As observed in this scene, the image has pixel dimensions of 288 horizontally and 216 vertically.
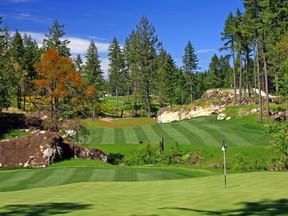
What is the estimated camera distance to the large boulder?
29438 mm

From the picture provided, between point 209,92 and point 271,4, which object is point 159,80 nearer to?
point 209,92

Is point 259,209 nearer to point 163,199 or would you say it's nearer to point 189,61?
point 163,199

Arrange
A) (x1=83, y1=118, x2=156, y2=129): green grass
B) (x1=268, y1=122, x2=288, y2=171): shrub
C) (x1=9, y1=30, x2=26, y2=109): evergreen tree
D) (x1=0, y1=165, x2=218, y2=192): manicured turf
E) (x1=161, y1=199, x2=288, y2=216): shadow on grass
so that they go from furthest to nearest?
(x1=9, y1=30, x2=26, y2=109): evergreen tree < (x1=83, y1=118, x2=156, y2=129): green grass < (x1=268, y1=122, x2=288, y2=171): shrub < (x1=0, y1=165, x2=218, y2=192): manicured turf < (x1=161, y1=199, x2=288, y2=216): shadow on grass

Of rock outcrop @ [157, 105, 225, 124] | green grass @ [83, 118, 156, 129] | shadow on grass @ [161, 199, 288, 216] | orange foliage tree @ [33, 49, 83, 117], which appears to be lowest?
shadow on grass @ [161, 199, 288, 216]

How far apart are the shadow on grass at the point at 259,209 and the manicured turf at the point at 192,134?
2506 centimetres

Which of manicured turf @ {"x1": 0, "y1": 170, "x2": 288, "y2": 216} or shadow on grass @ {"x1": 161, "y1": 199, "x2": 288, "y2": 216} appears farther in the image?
manicured turf @ {"x1": 0, "y1": 170, "x2": 288, "y2": 216}

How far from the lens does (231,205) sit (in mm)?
10641

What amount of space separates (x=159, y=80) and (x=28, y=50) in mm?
43059

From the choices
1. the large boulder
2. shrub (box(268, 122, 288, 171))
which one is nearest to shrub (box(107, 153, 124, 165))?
the large boulder

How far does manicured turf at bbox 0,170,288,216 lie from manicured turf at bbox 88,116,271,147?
2136 cm

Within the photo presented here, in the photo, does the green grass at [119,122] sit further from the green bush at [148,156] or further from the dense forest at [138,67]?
the green bush at [148,156]

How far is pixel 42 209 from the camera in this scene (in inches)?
423

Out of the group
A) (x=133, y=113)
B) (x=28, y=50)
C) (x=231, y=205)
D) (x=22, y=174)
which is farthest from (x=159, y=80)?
(x=231, y=205)

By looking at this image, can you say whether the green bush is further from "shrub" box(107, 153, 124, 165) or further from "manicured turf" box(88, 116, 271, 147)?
"manicured turf" box(88, 116, 271, 147)
